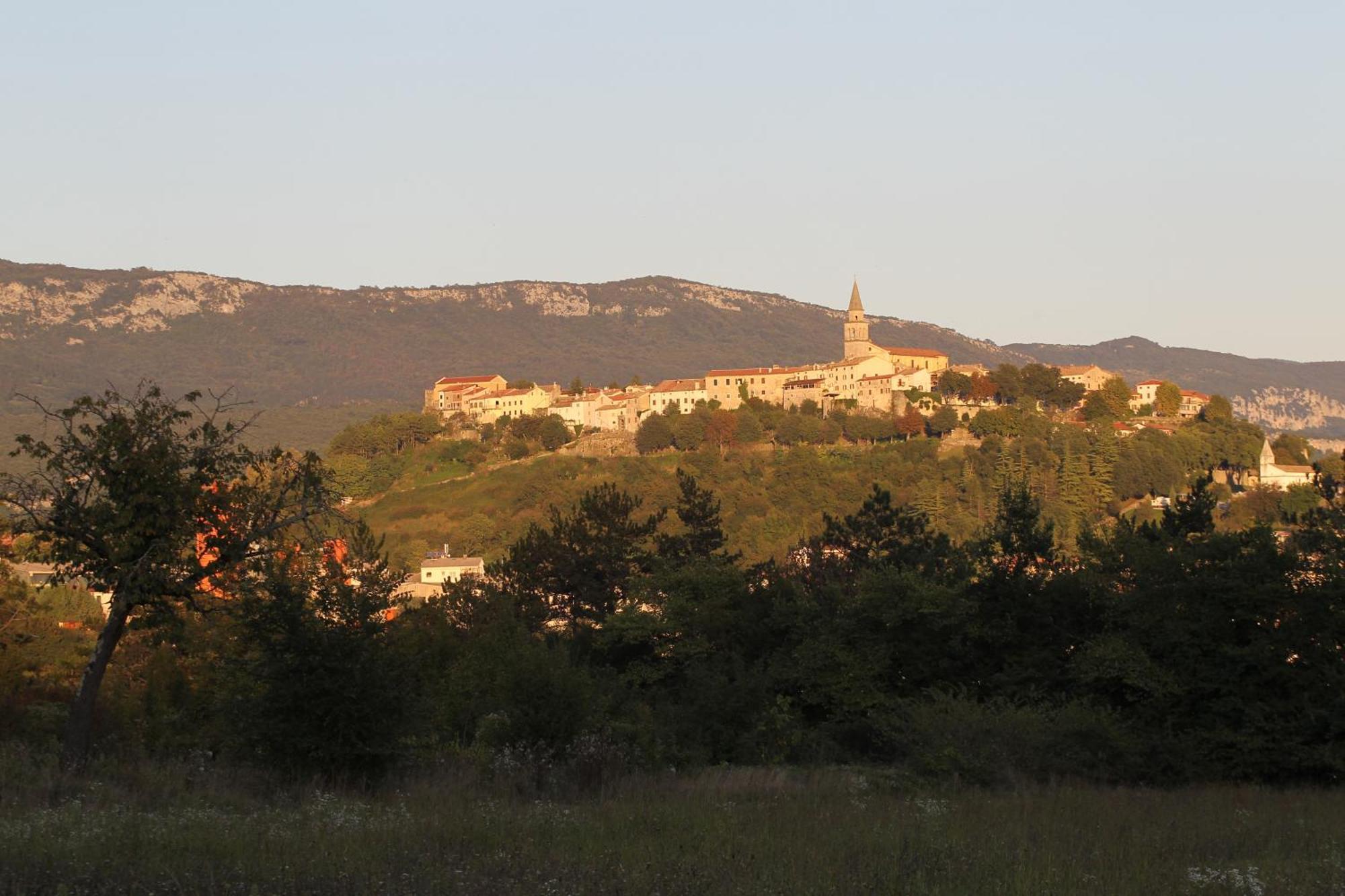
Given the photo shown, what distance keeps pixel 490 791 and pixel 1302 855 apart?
627 centimetres

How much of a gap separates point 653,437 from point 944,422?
24.8 meters

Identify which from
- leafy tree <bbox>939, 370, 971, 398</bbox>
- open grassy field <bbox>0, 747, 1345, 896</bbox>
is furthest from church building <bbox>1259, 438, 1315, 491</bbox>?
open grassy field <bbox>0, 747, 1345, 896</bbox>

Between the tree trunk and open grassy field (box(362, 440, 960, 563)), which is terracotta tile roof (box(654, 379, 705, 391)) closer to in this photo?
open grassy field (box(362, 440, 960, 563))

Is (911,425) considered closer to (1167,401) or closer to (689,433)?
(689,433)

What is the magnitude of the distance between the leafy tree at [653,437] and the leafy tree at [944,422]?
22.5 m

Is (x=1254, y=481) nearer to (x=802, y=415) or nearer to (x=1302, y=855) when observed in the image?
(x=802, y=415)

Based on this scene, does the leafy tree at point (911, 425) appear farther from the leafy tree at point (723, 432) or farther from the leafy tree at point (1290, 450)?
the leafy tree at point (1290, 450)

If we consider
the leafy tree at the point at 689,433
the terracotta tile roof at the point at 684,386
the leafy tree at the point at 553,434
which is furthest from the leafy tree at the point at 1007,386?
the leafy tree at the point at 553,434

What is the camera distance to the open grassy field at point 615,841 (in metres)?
7.59

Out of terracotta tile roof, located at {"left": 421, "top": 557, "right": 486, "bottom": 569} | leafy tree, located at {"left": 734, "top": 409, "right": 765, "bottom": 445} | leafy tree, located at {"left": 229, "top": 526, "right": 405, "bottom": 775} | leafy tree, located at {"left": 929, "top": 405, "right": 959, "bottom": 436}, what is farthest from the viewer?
leafy tree, located at {"left": 734, "top": 409, "right": 765, "bottom": 445}

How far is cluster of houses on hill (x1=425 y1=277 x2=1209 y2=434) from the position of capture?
4911 inches

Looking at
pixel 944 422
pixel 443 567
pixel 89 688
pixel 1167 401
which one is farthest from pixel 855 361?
pixel 89 688

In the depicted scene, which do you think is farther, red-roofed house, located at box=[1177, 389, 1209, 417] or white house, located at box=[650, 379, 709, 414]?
white house, located at box=[650, 379, 709, 414]

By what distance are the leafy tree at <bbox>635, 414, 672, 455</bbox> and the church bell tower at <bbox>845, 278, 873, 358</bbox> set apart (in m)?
34.3
